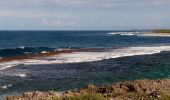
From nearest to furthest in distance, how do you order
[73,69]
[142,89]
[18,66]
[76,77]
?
[142,89], [76,77], [73,69], [18,66]

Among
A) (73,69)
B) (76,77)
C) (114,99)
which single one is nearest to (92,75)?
(76,77)

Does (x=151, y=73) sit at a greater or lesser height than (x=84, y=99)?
lesser

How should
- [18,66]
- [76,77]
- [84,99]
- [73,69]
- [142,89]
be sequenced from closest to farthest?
[84,99] → [142,89] → [76,77] → [73,69] → [18,66]

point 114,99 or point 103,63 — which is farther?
point 103,63

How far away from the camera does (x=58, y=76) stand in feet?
113

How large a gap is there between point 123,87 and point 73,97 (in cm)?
671

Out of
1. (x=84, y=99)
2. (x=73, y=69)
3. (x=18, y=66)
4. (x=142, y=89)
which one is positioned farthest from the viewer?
(x=18, y=66)

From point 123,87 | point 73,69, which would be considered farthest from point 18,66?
point 123,87

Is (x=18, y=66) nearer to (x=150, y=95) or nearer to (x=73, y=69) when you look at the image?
(x=73, y=69)

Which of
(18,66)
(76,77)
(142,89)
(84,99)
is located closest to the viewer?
(84,99)

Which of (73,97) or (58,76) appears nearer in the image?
(73,97)

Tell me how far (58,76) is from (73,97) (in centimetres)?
1777

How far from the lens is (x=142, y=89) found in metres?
22.2

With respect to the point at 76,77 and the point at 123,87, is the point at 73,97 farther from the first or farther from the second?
the point at 76,77
